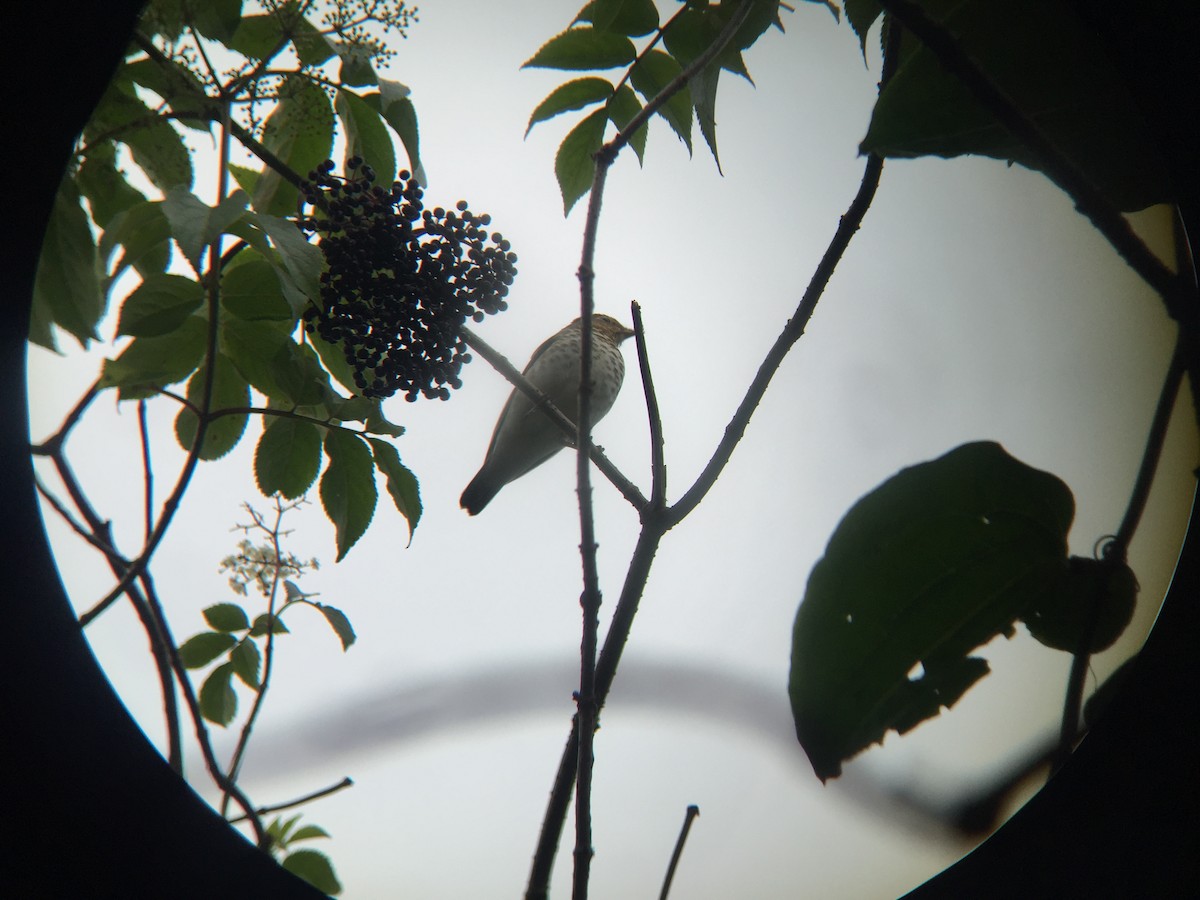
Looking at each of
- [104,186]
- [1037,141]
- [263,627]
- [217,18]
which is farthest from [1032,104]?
[263,627]

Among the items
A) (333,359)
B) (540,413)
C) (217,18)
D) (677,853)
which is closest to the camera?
(677,853)

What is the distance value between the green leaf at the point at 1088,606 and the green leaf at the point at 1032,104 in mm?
322

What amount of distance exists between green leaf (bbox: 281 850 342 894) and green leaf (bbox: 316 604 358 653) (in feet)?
1.10

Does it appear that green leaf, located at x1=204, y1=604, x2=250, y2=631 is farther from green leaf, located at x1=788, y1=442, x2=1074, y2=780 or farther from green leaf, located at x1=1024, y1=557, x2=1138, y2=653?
green leaf, located at x1=1024, y1=557, x2=1138, y2=653

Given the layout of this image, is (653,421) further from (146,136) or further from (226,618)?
(226,618)

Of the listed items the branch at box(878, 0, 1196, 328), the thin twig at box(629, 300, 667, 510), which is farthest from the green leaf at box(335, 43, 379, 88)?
the branch at box(878, 0, 1196, 328)

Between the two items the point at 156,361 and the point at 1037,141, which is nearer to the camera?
the point at 1037,141

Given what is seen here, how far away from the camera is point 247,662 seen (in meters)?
1.47

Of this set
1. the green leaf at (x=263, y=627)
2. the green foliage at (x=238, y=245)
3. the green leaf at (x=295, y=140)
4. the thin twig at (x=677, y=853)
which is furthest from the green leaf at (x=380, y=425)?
the thin twig at (x=677, y=853)

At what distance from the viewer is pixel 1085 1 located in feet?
2.28

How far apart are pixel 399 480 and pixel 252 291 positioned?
13.2 inches

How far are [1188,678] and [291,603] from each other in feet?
4.33

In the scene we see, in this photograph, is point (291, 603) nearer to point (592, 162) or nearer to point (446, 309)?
point (446, 309)

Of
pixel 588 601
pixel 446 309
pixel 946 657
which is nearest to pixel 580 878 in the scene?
pixel 588 601
